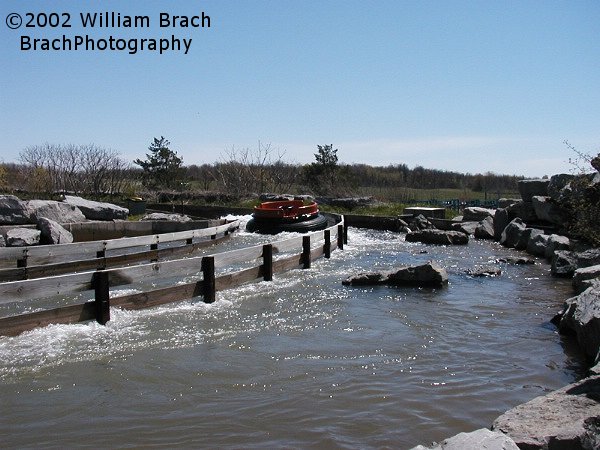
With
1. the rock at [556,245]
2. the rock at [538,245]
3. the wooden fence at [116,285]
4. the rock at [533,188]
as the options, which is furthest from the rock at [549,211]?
the wooden fence at [116,285]

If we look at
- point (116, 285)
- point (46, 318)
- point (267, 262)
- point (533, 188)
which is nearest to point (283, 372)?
point (46, 318)

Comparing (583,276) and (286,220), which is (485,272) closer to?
(583,276)

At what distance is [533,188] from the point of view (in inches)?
764

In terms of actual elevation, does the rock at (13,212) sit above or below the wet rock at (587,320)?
above

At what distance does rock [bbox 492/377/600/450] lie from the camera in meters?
3.40

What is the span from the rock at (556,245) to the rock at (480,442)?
40.6 feet

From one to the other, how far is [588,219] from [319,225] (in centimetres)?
977

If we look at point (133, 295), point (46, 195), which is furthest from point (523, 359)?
point (46, 195)

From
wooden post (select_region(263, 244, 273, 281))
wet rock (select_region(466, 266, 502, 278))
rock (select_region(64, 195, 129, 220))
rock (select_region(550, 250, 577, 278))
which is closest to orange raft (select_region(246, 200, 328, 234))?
rock (select_region(64, 195, 129, 220))

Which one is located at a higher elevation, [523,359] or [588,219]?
[588,219]

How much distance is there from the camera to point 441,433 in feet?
14.3

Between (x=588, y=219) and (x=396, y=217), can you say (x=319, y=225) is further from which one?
(x=588, y=219)

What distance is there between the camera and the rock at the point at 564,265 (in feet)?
39.1

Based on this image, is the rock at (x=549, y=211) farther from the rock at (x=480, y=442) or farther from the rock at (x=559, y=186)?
the rock at (x=480, y=442)
